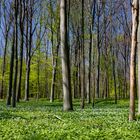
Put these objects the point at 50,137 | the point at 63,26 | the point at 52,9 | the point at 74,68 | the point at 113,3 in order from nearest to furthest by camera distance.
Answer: the point at 50,137 → the point at 63,26 → the point at 113,3 → the point at 52,9 → the point at 74,68

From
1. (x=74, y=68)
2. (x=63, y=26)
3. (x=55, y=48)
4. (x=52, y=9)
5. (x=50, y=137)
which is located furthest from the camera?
(x=74, y=68)

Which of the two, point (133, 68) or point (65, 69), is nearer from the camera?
point (133, 68)

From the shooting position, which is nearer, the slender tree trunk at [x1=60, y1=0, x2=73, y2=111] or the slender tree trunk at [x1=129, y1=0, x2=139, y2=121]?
the slender tree trunk at [x1=129, y1=0, x2=139, y2=121]

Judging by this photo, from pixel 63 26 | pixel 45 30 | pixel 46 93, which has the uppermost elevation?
pixel 45 30

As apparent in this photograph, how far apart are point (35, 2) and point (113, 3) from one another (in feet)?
32.0

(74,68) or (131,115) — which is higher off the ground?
(74,68)

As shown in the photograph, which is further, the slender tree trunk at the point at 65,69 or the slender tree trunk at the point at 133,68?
the slender tree trunk at the point at 65,69

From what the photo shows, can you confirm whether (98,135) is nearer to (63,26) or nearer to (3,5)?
(63,26)

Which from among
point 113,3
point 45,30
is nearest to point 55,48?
point 45,30

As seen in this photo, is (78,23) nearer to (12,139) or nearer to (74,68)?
(74,68)

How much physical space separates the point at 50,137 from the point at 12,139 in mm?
953

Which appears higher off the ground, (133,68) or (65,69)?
(65,69)

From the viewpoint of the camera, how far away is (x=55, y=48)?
165 feet

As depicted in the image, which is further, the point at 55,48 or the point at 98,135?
the point at 55,48
